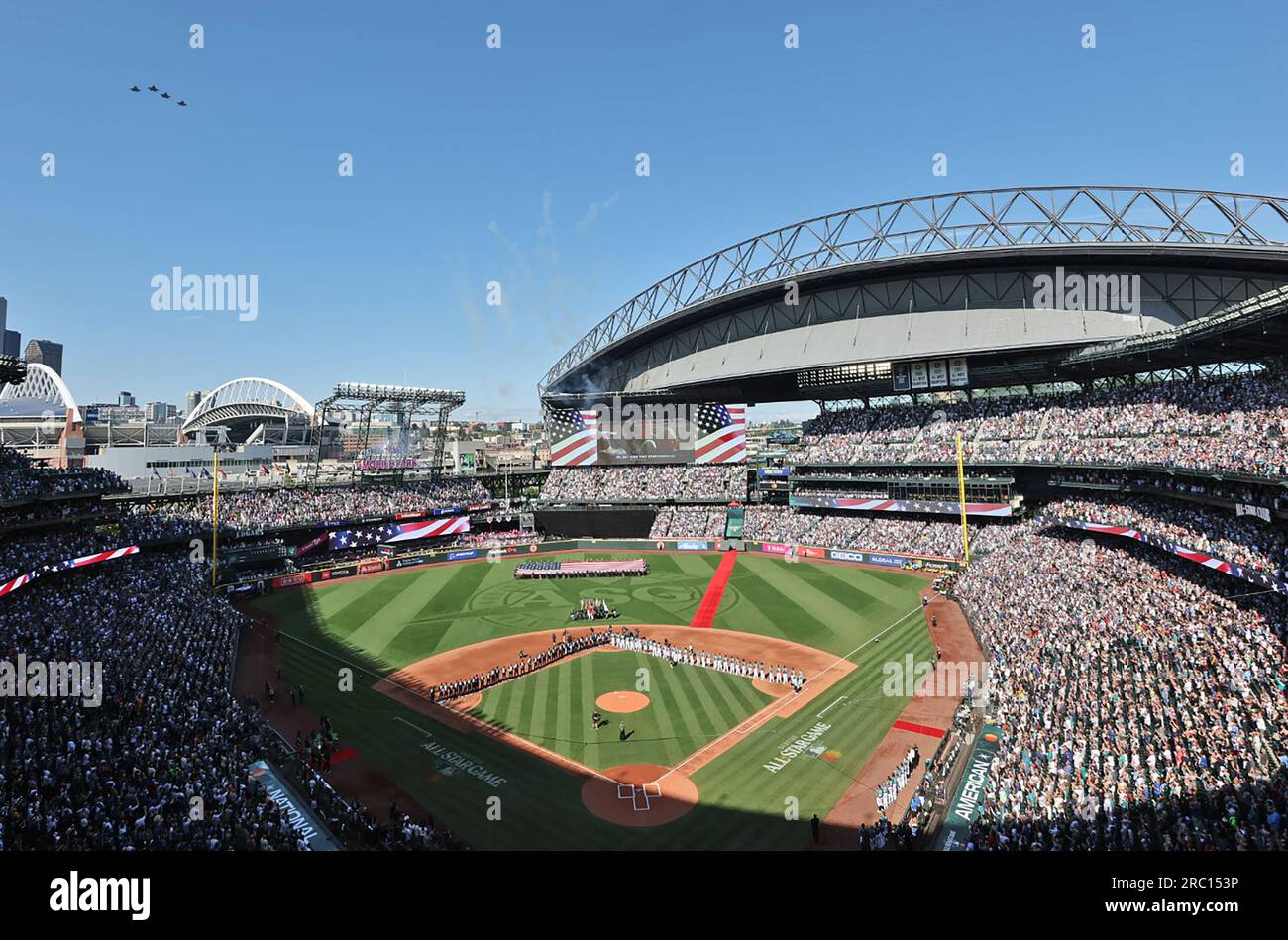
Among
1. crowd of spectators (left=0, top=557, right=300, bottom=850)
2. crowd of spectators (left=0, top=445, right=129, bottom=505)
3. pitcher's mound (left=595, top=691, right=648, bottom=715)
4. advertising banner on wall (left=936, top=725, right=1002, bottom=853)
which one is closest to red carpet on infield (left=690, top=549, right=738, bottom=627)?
pitcher's mound (left=595, top=691, right=648, bottom=715)

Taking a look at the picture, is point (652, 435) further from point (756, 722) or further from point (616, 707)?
point (756, 722)

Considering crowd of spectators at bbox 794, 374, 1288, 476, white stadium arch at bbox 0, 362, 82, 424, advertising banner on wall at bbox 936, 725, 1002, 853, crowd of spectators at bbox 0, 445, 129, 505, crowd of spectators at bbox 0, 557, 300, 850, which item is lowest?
advertising banner on wall at bbox 936, 725, 1002, 853

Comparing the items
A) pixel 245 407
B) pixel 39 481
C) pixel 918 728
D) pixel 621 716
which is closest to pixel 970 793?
pixel 918 728

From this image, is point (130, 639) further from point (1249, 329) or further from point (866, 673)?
point (1249, 329)

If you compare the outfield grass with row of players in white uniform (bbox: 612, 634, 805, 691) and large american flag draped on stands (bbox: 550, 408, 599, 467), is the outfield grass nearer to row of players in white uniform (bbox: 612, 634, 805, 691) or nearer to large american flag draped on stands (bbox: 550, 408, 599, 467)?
row of players in white uniform (bbox: 612, 634, 805, 691)
